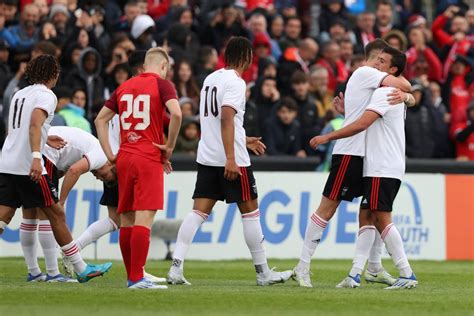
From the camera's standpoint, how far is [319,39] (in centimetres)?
2520

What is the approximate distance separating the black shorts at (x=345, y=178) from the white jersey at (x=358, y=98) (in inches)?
3.1

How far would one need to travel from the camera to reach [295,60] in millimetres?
23016

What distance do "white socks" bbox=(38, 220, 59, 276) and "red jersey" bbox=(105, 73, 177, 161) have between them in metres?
1.78

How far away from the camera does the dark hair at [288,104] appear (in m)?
21.1

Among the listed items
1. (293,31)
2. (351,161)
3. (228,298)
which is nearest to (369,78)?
(351,161)

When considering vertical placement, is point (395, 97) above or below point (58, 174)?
A: above

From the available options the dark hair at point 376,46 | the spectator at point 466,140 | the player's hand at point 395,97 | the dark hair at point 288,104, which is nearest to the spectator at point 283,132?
the dark hair at point 288,104

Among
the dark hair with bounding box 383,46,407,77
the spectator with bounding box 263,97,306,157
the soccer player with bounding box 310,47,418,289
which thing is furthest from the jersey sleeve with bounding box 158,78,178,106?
the spectator with bounding box 263,97,306,157

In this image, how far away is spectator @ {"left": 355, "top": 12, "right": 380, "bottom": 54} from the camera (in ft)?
81.5

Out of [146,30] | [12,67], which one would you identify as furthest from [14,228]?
[146,30]

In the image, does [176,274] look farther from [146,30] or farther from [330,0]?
[330,0]

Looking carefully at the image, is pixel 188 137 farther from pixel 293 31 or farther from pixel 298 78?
pixel 293 31

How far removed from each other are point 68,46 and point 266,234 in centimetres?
461

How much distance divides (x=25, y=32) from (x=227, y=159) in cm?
892
